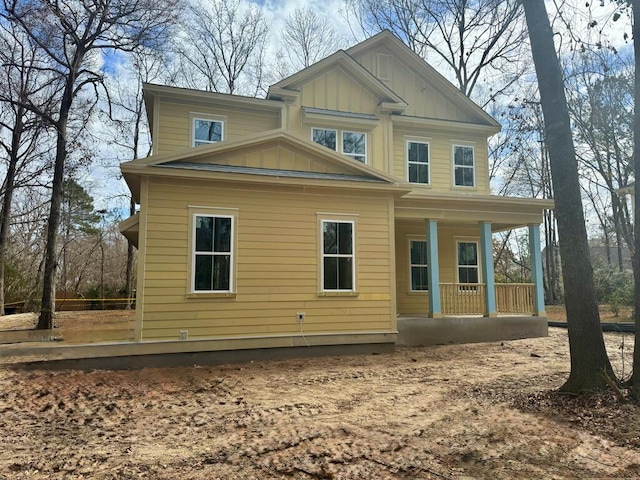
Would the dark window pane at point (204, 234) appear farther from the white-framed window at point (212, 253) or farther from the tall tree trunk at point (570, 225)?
the tall tree trunk at point (570, 225)

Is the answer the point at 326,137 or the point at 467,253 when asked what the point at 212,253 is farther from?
the point at 467,253

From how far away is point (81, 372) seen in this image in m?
7.81

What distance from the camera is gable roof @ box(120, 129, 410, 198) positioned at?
8.45m

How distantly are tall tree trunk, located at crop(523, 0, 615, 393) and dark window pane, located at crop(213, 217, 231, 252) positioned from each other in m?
6.07

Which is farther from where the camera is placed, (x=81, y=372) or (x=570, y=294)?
(x=81, y=372)

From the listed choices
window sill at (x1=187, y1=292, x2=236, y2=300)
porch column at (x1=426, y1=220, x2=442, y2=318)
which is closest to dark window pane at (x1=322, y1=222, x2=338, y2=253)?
window sill at (x1=187, y1=292, x2=236, y2=300)

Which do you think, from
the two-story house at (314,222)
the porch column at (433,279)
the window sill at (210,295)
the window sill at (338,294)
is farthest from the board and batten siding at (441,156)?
the window sill at (210,295)

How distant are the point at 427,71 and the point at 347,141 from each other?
162 inches

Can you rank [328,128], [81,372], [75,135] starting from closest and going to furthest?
[81,372] → [328,128] → [75,135]

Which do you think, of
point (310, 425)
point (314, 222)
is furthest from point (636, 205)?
point (314, 222)

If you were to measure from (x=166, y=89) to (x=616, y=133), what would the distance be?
21410mm

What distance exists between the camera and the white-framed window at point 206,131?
1191cm

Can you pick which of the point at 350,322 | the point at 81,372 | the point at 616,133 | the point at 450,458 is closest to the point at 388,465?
the point at 450,458

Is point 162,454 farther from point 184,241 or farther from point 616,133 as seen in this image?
point 616,133
